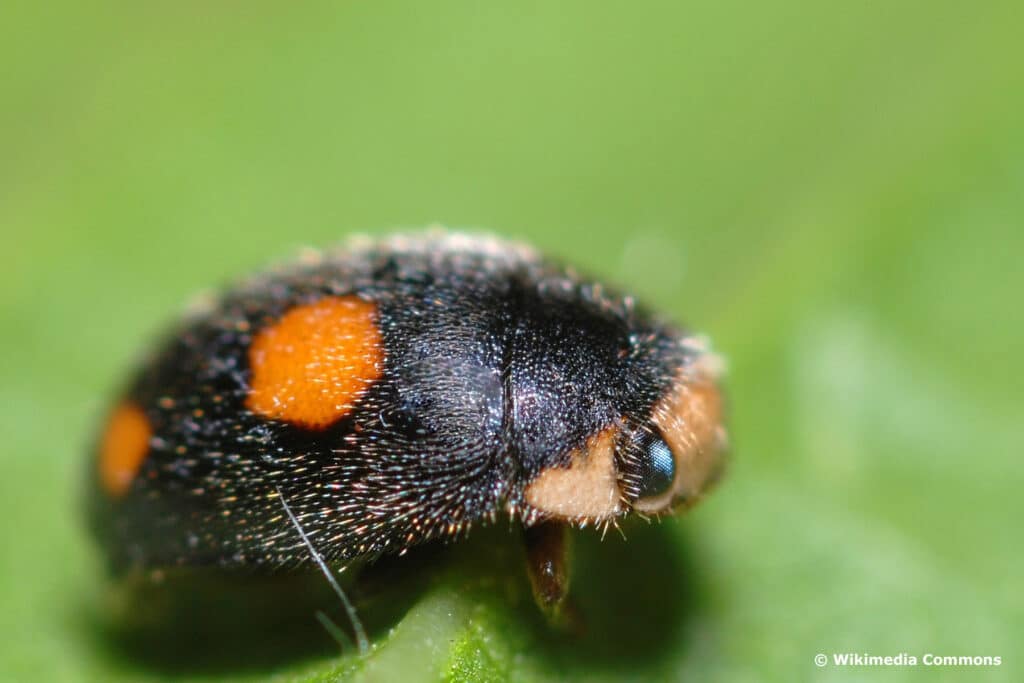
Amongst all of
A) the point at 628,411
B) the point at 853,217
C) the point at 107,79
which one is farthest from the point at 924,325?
the point at 107,79

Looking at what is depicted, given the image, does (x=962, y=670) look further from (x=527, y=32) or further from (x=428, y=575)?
(x=527, y=32)

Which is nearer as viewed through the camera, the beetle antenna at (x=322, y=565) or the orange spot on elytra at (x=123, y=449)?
the beetle antenna at (x=322, y=565)

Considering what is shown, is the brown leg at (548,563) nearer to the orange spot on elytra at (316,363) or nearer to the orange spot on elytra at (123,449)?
the orange spot on elytra at (316,363)

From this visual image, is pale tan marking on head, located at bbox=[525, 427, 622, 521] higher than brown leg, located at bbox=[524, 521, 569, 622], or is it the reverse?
pale tan marking on head, located at bbox=[525, 427, 622, 521]

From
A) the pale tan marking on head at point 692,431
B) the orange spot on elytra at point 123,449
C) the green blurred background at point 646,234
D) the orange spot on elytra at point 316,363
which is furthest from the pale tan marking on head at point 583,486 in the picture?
the orange spot on elytra at point 123,449

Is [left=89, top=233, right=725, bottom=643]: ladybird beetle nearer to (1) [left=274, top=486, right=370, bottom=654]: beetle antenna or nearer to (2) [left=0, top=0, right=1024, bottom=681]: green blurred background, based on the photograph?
(1) [left=274, top=486, right=370, bottom=654]: beetle antenna

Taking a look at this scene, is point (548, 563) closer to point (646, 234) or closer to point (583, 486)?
point (583, 486)

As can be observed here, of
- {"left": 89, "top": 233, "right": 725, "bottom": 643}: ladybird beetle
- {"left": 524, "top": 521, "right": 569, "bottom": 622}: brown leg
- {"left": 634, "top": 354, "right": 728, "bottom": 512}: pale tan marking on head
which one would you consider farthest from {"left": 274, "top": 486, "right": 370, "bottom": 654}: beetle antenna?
{"left": 634, "top": 354, "right": 728, "bottom": 512}: pale tan marking on head
